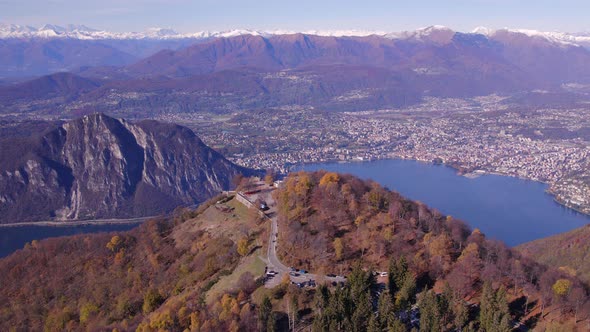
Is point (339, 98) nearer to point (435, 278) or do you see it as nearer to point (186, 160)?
point (186, 160)

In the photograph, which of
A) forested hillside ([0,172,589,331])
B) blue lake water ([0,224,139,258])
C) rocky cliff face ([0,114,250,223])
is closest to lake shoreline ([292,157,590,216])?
rocky cliff face ([0,114,250,223])

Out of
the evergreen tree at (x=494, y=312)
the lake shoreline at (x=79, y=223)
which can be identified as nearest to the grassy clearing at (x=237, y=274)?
the evergreen tree at (x=494, y=312)

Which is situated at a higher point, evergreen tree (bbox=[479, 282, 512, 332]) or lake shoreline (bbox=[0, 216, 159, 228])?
evergreen tree (bbox=[479, 282, 512, 332])

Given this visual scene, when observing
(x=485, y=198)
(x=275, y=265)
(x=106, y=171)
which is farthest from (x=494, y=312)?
(x=106, y=171)

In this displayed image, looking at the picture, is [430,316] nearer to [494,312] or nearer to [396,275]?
[494,312]

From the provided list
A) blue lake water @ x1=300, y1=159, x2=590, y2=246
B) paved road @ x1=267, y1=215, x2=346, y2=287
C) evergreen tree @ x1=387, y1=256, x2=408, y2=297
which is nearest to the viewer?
evergreen tree @ x1=387, y1=256, x2=408, y2=297

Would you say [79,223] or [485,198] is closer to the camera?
[485,198]

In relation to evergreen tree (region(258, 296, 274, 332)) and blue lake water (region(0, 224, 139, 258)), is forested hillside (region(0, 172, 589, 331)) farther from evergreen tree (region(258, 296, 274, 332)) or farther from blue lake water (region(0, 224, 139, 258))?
blue lake water (region(0, 224, 139, 258))
